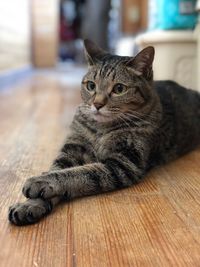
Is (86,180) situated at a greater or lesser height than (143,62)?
lesser

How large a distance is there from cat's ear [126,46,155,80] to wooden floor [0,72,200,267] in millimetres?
336

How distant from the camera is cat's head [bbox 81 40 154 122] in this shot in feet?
4.29

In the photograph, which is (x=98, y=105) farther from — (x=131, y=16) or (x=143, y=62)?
(x=131, y=16)

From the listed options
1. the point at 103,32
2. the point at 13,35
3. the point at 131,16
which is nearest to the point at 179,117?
the point at 103,32

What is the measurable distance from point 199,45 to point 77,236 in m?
1.64

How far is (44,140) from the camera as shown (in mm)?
1847

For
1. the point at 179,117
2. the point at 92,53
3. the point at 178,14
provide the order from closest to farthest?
the point at 92,53 < the point at 179,117 < the point at 178,14

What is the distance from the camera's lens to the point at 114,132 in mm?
1354

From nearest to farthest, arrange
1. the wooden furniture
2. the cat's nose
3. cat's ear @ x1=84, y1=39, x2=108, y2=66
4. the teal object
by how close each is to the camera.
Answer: the cat's nose
cat's ear @ x1=84, y1=39, x2=108, y2=66
the teal object
the wooden furniture

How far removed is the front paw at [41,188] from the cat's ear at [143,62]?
483 mm

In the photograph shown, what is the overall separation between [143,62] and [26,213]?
0.63 meters

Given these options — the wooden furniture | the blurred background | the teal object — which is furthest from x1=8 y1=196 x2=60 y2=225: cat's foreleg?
the wooden furniture

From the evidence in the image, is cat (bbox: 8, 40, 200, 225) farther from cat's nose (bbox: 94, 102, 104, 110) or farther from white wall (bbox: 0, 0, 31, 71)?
white wall (bbox: 0, 0, 31, 71)

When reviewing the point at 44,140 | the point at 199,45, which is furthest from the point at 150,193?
the point at 199,45
